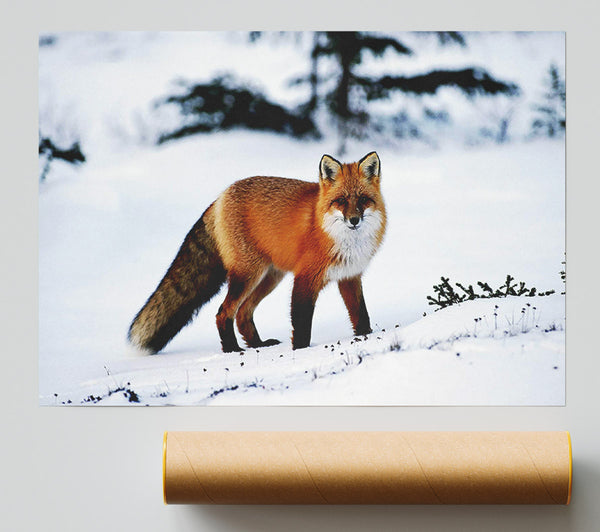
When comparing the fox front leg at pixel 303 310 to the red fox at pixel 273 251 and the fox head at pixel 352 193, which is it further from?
the fox head at pixel 352 193

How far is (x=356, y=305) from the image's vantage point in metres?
2.08

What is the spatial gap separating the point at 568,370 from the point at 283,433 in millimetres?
804

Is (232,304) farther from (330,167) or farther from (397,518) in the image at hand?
(397,518)

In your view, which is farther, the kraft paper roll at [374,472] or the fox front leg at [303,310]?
the fox front leg at [303,310]

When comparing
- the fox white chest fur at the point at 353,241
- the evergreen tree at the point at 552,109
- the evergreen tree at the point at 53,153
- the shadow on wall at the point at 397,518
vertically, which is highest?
the evergreen tree at the point at 552,109

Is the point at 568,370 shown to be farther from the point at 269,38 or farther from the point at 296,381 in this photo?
the point at 269,38

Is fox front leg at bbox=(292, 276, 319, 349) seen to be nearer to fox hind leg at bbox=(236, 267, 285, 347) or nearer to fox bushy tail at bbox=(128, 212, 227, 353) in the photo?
fox hind leg at bbox=(236, 267, 285, 347)

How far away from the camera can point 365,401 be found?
6.65 feet

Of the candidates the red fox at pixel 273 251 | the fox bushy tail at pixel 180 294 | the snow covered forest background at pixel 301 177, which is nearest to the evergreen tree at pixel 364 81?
the snow covered forest background at pixel 301 177

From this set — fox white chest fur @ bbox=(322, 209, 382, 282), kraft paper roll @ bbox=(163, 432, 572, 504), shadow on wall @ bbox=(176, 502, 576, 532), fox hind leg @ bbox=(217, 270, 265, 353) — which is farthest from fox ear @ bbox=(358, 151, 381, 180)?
shadow on wall @ bbox=(176, 502, 576, 532)

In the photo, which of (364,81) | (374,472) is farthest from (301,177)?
(374,472)

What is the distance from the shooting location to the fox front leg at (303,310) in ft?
6.82

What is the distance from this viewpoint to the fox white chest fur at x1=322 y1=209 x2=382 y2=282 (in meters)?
2.07

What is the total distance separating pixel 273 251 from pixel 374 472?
665 mm
